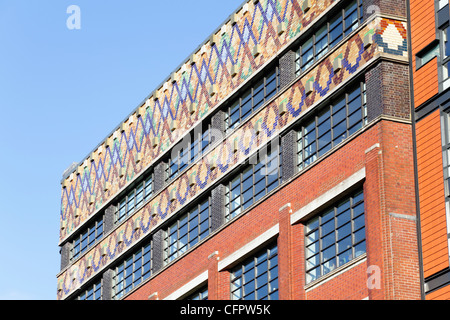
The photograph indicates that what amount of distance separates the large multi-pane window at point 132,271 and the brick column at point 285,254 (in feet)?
39.4

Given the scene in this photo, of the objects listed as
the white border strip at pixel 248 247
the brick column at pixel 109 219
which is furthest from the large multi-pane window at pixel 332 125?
the brick column at pixel 109 219

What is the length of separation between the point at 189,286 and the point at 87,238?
42.7ft

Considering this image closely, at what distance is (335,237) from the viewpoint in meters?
37.7

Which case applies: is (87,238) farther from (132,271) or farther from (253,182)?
A: (253,182)

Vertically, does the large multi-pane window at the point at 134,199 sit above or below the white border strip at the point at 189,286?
above

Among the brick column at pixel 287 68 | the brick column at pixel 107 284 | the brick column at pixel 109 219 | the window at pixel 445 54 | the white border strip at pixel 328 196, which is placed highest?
the brick column at pixel 287 68

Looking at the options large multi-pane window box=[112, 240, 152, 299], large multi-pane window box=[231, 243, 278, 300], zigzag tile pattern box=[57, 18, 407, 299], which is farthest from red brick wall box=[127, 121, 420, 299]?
large multi-pane window box=[112, 240, 152, 299]

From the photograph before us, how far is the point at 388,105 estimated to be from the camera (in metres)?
36.6

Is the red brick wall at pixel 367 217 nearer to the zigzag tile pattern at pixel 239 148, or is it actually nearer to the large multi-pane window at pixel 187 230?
the zigzag tile pattern at pixel 239 148

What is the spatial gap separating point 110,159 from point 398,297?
2566 cm

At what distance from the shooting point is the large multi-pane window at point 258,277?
4125cm
